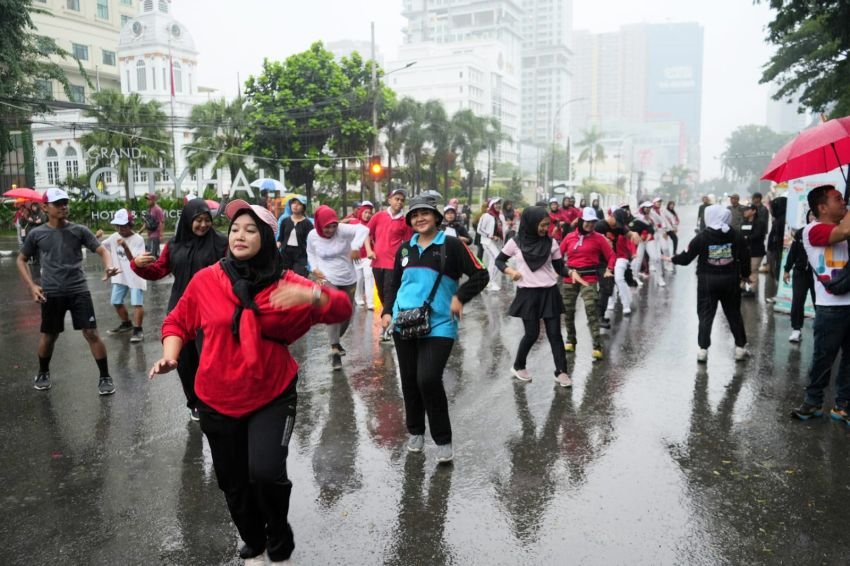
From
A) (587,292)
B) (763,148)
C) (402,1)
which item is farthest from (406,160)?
(402,1)

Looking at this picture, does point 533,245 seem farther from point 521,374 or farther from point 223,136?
point 223,136

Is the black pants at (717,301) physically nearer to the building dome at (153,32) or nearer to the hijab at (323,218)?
the hijab at (323,218)

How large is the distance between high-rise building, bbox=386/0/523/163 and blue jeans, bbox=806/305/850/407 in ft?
307

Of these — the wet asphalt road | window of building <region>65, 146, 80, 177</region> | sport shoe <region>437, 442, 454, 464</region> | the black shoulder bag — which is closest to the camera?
the wet asphalt road

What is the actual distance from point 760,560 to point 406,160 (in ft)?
159

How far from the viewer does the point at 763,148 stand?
127 meters

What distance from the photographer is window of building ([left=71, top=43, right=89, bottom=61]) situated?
70.6 meters

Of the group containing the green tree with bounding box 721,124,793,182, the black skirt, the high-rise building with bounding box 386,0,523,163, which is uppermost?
the high-rise building with bounding box 386,0,523,163

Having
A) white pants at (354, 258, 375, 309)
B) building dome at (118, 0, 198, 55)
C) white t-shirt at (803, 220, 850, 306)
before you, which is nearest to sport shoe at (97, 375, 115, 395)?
white pants at (354, 258, 375, 309)

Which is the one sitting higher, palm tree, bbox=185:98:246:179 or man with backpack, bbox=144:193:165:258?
palm tree, bbox=185:98:246:179

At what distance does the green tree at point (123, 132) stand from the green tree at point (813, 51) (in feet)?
103

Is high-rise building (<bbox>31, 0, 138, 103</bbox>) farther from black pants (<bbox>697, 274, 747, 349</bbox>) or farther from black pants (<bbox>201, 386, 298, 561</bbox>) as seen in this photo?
black pants (<bbox>201, 386, 298, 561</bbox>)

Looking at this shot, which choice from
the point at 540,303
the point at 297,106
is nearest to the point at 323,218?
the point at 540,303

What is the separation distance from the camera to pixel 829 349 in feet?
18.6
